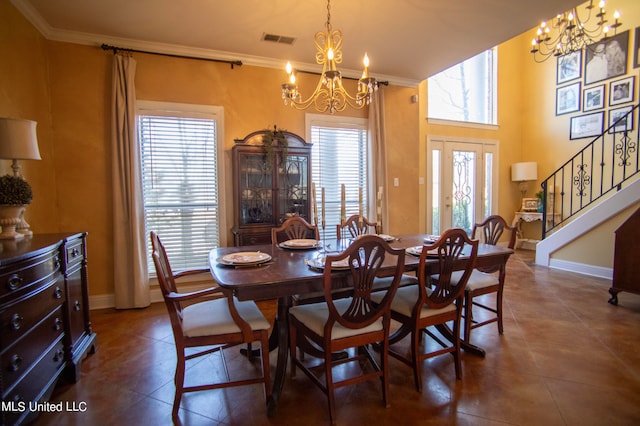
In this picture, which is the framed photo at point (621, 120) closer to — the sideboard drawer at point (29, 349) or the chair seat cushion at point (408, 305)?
the chair seat cushion at point (408, 305)

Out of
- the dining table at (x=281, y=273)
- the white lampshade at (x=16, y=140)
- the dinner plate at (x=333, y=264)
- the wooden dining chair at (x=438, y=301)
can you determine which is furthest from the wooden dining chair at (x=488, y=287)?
the white lampshade at (x=16, y=140)

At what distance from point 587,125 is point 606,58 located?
1071mm

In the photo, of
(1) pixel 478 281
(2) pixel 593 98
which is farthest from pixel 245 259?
(2) pixel 593 98

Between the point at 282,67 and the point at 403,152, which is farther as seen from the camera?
the point at 403,152

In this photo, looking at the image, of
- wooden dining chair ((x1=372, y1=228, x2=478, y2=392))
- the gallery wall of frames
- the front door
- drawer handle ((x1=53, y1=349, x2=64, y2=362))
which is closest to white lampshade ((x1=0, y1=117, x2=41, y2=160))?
drawer handle ((x1=53, y1=349, x2=64, y2=362))

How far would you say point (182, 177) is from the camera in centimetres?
380

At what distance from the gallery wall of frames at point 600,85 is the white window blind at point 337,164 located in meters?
3.77

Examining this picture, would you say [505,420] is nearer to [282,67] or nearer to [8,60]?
[282,67]

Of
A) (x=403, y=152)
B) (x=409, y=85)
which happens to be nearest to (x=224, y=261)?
(x=403, y=152)

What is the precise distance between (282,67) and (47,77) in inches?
96.5

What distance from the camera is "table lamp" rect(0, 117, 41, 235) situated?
2.12 m

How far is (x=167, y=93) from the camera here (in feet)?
12.1

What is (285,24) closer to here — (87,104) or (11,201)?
(87,104)

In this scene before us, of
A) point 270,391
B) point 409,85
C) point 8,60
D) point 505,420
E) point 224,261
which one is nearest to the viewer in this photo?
point 505,420
